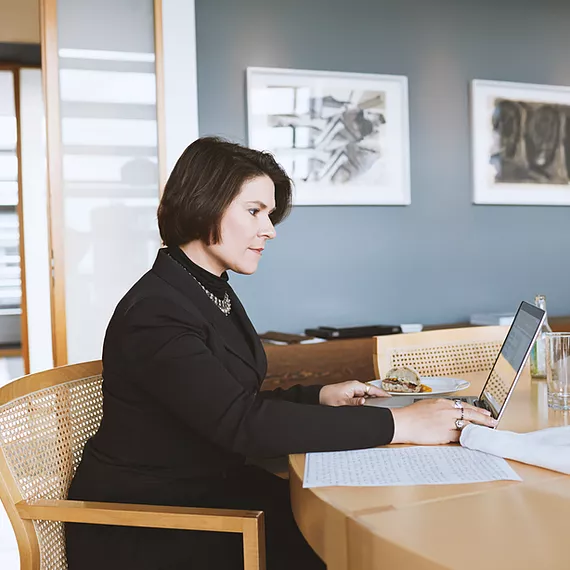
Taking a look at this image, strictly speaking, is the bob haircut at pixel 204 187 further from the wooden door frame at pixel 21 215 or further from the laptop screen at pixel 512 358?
the wooden door frame at pixel 21 215

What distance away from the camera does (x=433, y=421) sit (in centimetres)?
131

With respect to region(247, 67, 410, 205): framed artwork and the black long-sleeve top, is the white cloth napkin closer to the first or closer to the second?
the black long-sleeve top

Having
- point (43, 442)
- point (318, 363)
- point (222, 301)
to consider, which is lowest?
point (318, 363)

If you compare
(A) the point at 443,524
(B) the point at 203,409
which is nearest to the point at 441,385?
(B) the point at 203,409

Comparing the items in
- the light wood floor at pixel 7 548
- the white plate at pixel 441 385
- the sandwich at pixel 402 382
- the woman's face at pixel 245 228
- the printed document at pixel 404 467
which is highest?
the woman's face at pixel 245 228

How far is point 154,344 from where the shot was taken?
1360 millimetres

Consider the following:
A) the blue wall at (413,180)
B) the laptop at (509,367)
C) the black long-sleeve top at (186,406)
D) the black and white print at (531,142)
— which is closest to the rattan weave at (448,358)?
the laptop at (509,367)

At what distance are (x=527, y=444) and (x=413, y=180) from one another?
113 inches

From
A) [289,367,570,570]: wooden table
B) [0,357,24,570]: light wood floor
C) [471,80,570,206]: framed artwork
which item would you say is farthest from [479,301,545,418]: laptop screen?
[471,80,570,206]: framed artwork

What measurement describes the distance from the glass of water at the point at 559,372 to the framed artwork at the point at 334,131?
221 centimetres

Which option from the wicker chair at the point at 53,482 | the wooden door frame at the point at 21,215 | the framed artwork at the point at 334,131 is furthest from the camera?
the wooden door frame at the point at 21,215

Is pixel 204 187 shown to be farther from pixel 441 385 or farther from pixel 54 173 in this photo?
pixel 54 173

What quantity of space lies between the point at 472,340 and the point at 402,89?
76.6 inches

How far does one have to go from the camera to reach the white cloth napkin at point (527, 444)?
1123 mm
